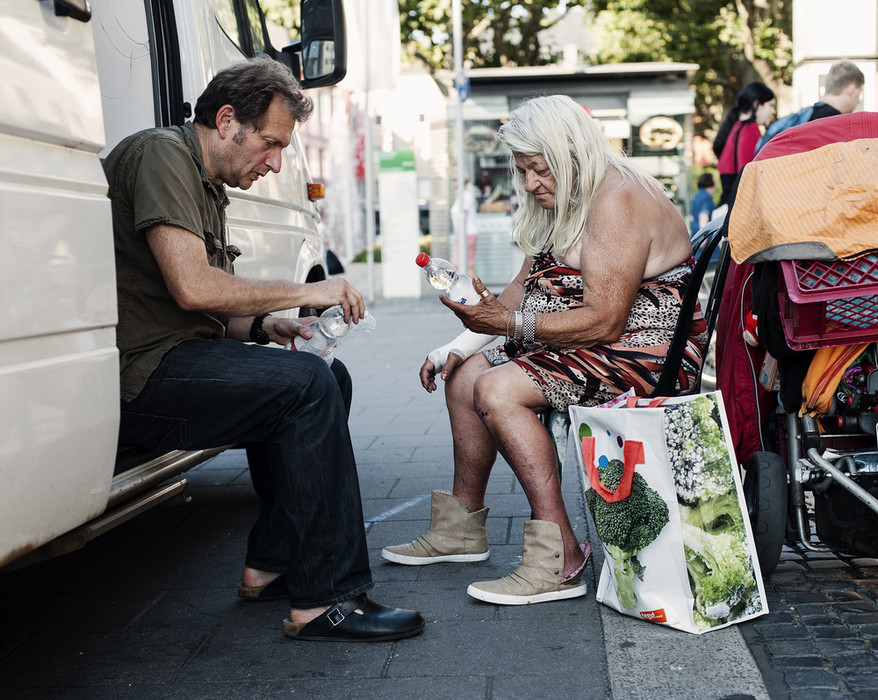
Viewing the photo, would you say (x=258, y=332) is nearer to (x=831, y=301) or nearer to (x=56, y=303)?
(x=56, y=303)

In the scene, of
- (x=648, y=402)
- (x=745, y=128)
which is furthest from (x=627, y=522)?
(x=745, y=128)

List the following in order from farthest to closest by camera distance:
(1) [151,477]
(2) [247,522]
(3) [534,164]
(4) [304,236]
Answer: (4) [304,236] → (2) [247,522] → (3) [534,164] → (1) [151,477]

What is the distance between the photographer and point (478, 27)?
23.4 meters

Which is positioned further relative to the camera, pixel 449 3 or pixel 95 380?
pixel 449 3

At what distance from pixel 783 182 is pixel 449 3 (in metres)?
20.4

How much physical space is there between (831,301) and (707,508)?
66 cm

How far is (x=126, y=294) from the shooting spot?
2855 mm

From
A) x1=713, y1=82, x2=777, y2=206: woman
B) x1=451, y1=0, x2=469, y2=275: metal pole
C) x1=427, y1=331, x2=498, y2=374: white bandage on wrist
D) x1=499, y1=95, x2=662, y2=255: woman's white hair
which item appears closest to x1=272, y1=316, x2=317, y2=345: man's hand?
x1=427, y1=331, x2=498, y2=374: white bandage on wrist

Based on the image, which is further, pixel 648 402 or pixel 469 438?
pixel 469 438

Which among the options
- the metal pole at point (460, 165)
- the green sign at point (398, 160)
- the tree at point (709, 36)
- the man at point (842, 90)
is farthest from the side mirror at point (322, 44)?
the tree at point (709, 36)

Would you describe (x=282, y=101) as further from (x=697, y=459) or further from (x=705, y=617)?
(x=705, y=617)

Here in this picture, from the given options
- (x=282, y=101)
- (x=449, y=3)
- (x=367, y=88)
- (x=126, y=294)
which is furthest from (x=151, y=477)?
(x=449, y=3)

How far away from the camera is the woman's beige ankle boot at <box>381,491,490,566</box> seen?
3602mm

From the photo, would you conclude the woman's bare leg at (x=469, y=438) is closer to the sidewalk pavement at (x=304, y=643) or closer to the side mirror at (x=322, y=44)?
the sidewalk pavement at (x=304, y=643)
